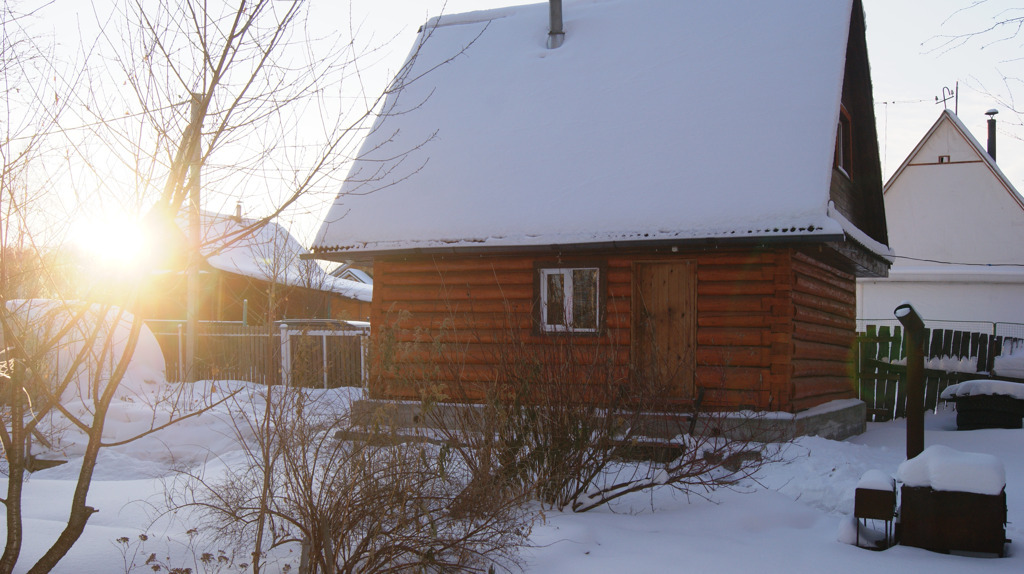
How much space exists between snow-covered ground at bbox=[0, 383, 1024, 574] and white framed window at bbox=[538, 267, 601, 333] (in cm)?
338

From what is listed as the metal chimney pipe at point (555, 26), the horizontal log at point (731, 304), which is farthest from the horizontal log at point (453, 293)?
the metal chimney pipe at point (555, 26)

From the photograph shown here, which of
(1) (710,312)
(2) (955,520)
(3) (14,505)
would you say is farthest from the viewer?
(1) (710,312)

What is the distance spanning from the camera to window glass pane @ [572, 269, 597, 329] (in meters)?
11.0

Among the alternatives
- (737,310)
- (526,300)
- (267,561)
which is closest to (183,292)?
(526,300)

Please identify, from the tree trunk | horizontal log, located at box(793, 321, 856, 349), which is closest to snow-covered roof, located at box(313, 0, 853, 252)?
horizontal log, located at box(793, 321, 856, 349)

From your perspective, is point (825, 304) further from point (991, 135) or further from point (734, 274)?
point (991, 135)

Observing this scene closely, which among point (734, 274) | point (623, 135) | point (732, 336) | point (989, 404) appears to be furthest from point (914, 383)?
point (989, 404)

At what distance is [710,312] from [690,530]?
495cm

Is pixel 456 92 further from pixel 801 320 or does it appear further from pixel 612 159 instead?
pixel 801 320

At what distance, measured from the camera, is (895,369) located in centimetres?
1382

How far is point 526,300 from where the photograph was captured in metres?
11.3

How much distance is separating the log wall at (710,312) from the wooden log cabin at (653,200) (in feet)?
0.09

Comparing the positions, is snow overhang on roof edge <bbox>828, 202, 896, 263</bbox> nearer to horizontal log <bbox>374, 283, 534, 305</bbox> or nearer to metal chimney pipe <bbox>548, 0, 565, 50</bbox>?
horizontal log <bbox>374, 283, 534, 305</bbox>

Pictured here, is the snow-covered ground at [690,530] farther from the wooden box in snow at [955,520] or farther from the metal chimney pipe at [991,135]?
the metal chimney pipe at [991,135]
